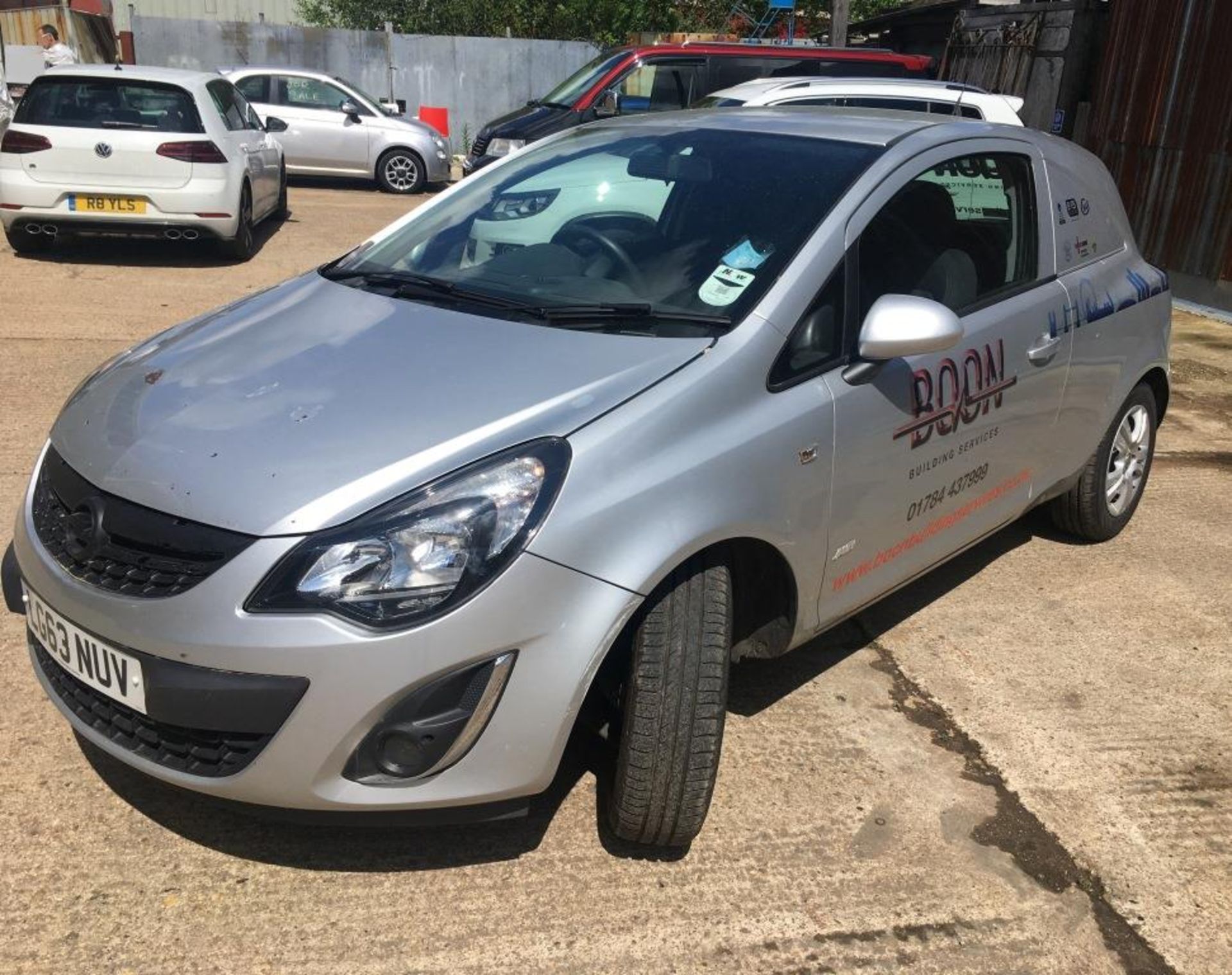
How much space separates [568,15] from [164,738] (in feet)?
93.8

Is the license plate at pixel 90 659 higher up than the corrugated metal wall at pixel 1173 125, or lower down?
lower down

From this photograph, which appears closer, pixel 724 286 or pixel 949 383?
pixel 724 286

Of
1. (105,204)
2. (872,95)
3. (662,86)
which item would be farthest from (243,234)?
(872,95)

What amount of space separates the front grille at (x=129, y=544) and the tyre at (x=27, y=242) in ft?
25.4

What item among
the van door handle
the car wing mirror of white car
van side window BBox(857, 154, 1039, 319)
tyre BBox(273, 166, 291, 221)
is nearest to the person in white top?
tyre BBox(273, 166, 291, 221)

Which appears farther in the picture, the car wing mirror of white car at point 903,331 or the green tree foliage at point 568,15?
the green tree foliage at point 568,15

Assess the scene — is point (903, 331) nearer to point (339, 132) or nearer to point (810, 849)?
point (810, 849)

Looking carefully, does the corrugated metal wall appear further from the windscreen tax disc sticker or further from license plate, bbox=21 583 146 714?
license plate, bbox=21 583 146 714

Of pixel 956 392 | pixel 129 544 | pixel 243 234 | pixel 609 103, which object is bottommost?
pixel 243 234

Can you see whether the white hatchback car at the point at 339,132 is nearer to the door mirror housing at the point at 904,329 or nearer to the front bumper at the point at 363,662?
the door mirror housing at the point at 904,329

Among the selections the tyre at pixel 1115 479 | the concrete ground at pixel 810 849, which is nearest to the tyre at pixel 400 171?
the tyre at pixel 1115 479

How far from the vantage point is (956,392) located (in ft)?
11.0

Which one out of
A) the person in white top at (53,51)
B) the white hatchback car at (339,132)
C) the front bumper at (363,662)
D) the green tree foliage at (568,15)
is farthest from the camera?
the green tree foliage at (568,15)

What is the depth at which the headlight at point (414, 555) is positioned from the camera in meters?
2.25
